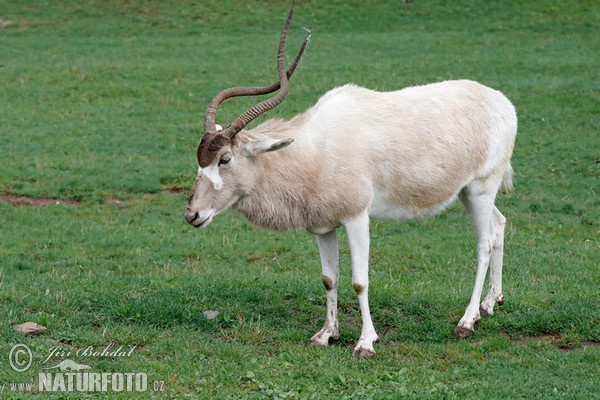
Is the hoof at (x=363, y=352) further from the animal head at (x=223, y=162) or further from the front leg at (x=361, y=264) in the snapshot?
the animal head at (x=223, y=162)

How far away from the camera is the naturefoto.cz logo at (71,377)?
7.19 meters

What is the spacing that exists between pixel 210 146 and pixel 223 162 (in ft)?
0.75

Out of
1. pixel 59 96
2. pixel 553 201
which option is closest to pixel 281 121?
pixel 553 201

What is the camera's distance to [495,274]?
9672 mm

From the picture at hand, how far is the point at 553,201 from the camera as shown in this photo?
49.2ft

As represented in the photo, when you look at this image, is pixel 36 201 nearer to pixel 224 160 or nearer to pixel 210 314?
pixel 210 314

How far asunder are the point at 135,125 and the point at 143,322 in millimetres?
12123

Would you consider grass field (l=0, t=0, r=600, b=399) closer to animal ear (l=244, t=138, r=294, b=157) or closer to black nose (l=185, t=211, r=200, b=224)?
black nose (l=185, t=211, r=200, b=224)

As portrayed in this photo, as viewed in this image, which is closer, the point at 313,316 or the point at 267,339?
the point at 267,339

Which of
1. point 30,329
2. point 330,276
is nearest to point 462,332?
point 330,276

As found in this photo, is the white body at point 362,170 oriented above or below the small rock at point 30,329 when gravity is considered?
above

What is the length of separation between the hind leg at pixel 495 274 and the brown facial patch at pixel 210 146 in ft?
11.0

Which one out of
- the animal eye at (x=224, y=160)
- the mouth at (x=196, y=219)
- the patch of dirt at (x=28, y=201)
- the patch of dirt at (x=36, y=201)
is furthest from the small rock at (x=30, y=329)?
the patch of dirt at (x=28, y=201)

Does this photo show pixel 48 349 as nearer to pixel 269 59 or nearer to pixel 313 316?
pixel 313 316
